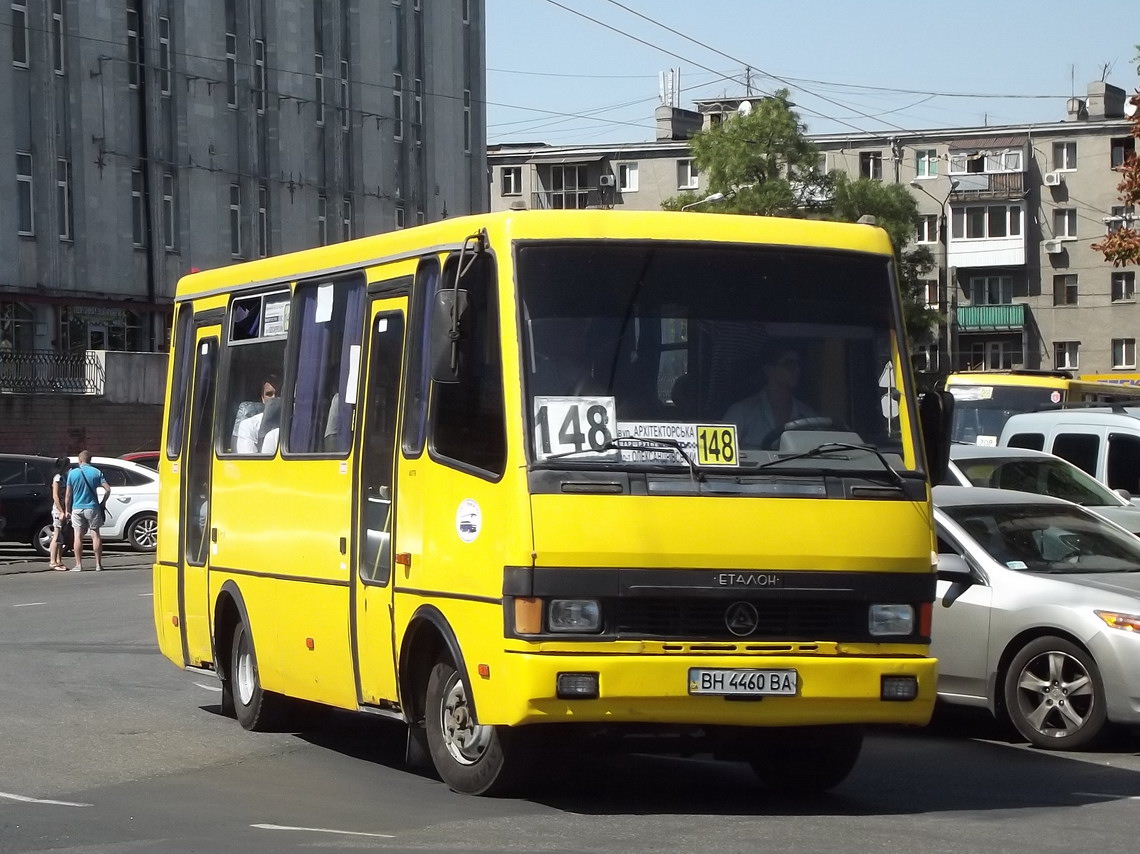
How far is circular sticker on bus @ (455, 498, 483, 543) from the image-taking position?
340 inches

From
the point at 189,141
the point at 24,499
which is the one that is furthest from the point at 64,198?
the point at 24,499

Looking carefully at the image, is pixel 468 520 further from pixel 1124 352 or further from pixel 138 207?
pixel 1124 352

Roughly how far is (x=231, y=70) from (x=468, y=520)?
47402 millimetres

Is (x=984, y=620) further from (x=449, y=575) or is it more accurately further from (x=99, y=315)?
(x=99, y=315)

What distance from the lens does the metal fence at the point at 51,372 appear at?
45.6m

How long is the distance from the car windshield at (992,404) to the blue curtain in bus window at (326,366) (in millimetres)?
21443

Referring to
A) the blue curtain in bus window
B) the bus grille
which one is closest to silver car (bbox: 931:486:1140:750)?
the bus grille

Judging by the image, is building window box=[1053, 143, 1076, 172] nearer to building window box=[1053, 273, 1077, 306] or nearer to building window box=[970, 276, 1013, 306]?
building window box=[1053, 273, 1077, 306]

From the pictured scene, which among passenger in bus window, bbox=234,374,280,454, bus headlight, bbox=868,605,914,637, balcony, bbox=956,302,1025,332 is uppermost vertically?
balcony, bbox=956,302,1025,332

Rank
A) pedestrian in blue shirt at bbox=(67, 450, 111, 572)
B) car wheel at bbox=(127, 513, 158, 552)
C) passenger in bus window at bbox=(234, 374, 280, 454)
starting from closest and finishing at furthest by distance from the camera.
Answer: passenger in bus window at bbox=(234, 374, 280, 454) → pedestrian in blue shirt at bbox=(67, 450, 111, 572) → car wheel at bbox=(127, 513, 158, 552)

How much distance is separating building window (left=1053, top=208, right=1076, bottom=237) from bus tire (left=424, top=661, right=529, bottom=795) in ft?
283

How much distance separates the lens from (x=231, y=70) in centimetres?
5419

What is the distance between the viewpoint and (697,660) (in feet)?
27.3

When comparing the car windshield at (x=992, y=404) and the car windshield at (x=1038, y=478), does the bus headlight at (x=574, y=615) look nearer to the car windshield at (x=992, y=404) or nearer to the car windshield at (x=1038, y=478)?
the car windshield at (x=1038, y=478)
